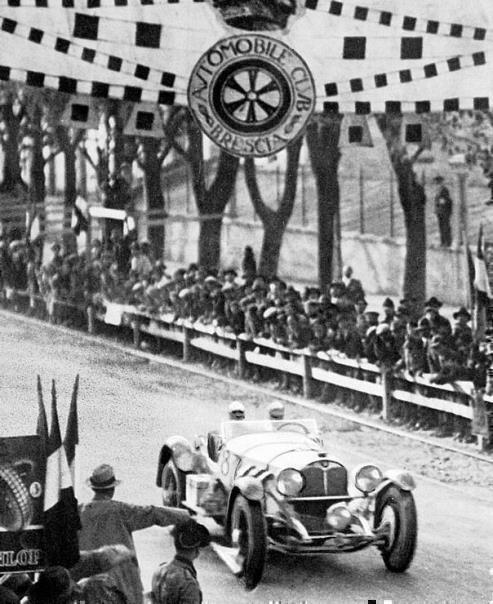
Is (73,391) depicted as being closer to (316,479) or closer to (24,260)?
(24,260)

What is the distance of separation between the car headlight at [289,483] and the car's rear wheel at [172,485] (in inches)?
17.2

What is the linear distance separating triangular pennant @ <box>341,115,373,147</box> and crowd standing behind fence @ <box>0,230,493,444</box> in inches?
23.6

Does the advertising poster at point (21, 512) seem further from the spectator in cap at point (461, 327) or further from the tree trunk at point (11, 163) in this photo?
the spectator in cap at point (461, 327)

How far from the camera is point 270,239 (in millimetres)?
5758

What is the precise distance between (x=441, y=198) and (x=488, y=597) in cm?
177

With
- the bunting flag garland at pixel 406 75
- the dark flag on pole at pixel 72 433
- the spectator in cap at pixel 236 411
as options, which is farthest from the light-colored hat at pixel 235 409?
the bunting flag garland at pixel 406 75

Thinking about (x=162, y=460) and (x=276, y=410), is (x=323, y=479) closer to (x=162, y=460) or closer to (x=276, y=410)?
(x=276, y=410)

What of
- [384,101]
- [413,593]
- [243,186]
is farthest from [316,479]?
[384,101]

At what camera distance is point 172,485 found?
17.9 ft

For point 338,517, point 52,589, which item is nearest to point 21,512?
point 52,589

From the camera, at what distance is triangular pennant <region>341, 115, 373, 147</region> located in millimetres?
5816

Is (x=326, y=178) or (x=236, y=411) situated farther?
(x=326, y=178)

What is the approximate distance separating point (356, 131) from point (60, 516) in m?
2.14

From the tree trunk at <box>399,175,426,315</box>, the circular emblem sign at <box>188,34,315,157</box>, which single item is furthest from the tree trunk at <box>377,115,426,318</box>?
the circular emblem sign at <box>188,34,315,157</box>
